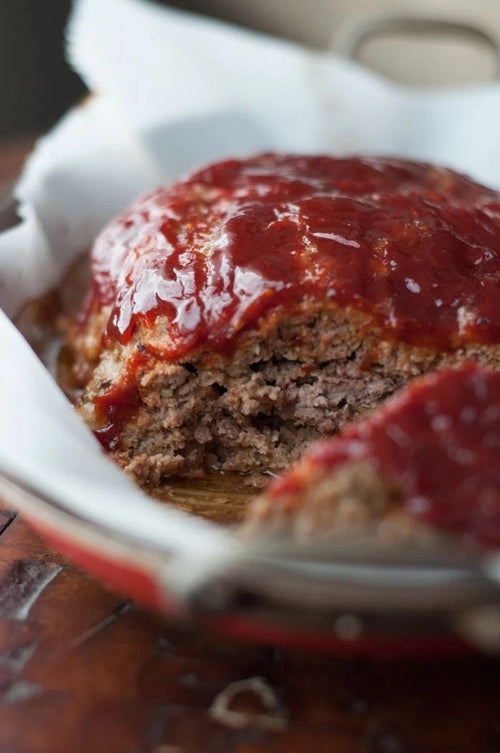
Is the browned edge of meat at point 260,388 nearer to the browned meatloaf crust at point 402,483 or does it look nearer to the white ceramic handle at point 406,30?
the browned meatloaf crust at point 402,483

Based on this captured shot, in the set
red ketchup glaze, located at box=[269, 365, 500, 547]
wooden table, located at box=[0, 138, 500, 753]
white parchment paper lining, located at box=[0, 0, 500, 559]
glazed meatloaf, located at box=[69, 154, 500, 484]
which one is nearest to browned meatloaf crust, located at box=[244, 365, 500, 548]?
red ketchup glaze, located at box=[269, 365, 500, 547]

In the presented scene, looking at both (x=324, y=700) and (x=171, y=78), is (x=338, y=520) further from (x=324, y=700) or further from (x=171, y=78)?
(x=171, y=78)

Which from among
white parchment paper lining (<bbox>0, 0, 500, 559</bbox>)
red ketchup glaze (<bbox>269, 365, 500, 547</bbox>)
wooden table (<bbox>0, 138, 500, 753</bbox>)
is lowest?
wooden table (<bbox>0, 138, 500, 753</bbox>)

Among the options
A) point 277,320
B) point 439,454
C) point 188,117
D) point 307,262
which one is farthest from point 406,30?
point 439,454

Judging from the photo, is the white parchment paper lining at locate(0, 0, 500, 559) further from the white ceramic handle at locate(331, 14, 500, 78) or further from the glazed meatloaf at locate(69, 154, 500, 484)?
the glazed meatloaf at locate(69, 154, 500, 484)

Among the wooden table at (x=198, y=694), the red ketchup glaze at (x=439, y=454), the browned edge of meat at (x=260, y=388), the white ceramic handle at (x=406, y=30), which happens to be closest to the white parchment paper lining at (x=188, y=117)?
the white ceramic handle at (x=406, y=30)

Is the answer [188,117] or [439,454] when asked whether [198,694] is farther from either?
[188,117]

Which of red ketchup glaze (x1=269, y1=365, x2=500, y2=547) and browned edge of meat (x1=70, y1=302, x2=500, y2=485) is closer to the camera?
red ketchup glaze (x1=269, y1=365, x2=500, y2=547)
